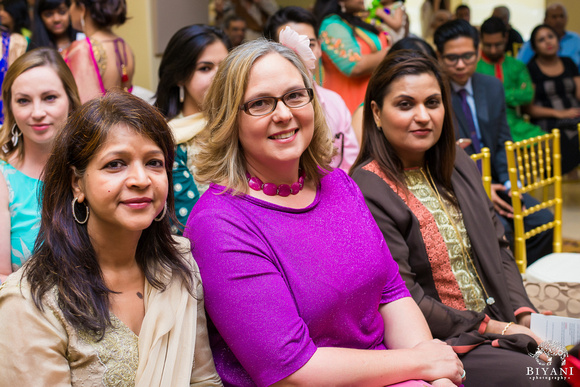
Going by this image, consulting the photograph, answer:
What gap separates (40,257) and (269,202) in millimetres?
607

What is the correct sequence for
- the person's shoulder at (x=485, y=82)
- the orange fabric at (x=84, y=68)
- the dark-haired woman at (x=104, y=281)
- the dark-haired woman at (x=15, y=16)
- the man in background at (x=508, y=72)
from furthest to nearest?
the man in background at (x=508, y=72)
the dark-haired woman at (x=15, y=16)
the person's shoulder at (x=485, y=82)
the orange fabric at (x=84, y=68)
the dark-haired woman at (x=104, y=281)

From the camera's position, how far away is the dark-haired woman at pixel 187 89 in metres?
2.67

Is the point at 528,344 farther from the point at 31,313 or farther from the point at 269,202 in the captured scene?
the point at 31,313

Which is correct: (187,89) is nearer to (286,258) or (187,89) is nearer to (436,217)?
(436,217)

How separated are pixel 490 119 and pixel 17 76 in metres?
2.72

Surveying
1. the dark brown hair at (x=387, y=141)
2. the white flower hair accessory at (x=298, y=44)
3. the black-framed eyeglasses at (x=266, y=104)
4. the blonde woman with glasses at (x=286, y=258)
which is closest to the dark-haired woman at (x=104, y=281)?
the blonde woman with glasses at (x=286, y=258)

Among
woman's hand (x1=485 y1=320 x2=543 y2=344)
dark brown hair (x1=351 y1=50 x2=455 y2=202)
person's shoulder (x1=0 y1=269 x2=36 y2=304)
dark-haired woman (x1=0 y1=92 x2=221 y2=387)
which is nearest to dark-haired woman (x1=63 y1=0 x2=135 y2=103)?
dark brown hair (x1=351 y1=50 x2=455 y2=202)

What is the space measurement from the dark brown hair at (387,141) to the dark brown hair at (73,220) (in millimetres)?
998

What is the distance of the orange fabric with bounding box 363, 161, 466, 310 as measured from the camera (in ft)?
7.22

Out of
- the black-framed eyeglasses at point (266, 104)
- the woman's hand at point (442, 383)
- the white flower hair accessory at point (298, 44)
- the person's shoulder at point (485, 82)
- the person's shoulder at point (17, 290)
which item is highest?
the white flower hair accessory at point (298, 44)

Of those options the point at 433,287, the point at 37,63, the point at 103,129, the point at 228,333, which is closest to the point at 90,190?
the point at 103,129

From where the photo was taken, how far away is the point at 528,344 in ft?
6.73

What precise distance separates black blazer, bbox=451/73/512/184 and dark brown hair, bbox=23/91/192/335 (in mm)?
2617

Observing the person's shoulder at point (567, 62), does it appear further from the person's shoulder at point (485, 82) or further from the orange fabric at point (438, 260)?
the orange fabric at point (438, 260)
